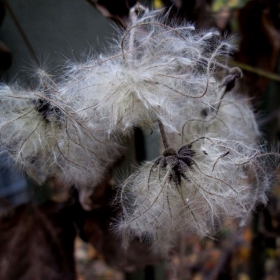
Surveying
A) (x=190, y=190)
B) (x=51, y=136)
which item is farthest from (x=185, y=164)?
(x=51, y=136)

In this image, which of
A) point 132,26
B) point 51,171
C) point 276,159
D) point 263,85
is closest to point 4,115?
point 51,171

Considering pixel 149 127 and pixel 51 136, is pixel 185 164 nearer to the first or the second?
pixel 149 127

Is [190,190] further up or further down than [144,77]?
further down

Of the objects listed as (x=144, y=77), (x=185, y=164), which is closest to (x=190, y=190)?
(x=185, y=164)

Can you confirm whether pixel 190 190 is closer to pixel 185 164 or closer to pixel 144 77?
pixel 185 164

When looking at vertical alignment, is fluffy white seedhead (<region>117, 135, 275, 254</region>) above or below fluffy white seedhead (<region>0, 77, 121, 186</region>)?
below

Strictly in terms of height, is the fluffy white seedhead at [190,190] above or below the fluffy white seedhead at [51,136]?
below

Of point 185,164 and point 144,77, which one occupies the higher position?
point 144,77

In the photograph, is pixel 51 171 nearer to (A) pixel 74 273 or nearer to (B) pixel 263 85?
(A) pixel 74 273

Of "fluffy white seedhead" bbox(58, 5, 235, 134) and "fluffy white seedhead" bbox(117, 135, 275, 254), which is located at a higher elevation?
"fluffy white seedhead" bbox(58, 5, 235, 134)
